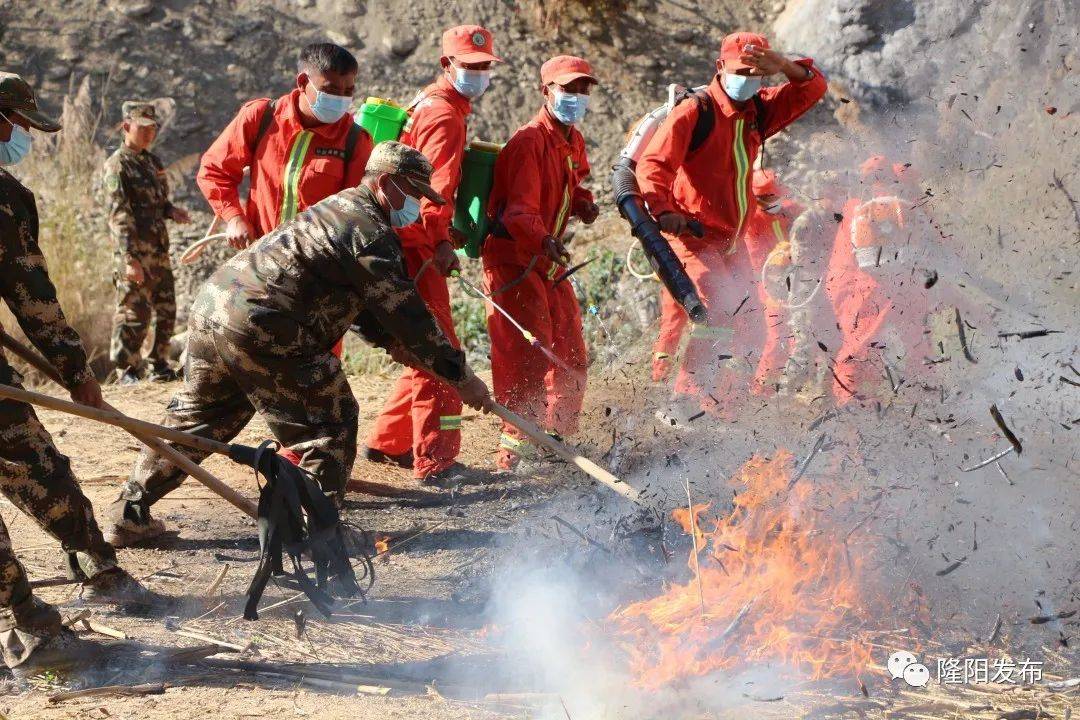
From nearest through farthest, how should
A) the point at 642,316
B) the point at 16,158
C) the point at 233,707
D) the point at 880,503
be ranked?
the point at 233,707
the point at 16,158
the point at 880,503
the point at 642,316

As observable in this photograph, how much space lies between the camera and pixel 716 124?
6316 mm

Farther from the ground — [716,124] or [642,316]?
[716,124]

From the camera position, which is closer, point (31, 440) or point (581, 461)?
point (31, 440)

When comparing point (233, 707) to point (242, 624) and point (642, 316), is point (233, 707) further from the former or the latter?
point (642, 316)

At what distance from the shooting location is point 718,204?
645 centimetres

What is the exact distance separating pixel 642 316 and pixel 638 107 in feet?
12.9

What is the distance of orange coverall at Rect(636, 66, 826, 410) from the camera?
6.35 m

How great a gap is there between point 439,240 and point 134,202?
395cm

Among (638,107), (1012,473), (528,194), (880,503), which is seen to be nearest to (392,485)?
(528,194)

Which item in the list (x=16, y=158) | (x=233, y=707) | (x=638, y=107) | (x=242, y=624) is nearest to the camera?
(x=233, y=707)

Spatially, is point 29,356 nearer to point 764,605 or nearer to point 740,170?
point 764,605

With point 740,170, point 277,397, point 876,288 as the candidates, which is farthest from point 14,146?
point 876,288

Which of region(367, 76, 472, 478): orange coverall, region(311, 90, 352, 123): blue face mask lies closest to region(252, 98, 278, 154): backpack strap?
region(311, 90, 352, 123): blue face mask

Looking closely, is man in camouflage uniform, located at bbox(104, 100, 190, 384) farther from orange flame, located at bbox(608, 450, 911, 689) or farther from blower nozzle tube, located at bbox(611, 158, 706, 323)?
orange flame, located at bbox(608, 450, 911, 689)
